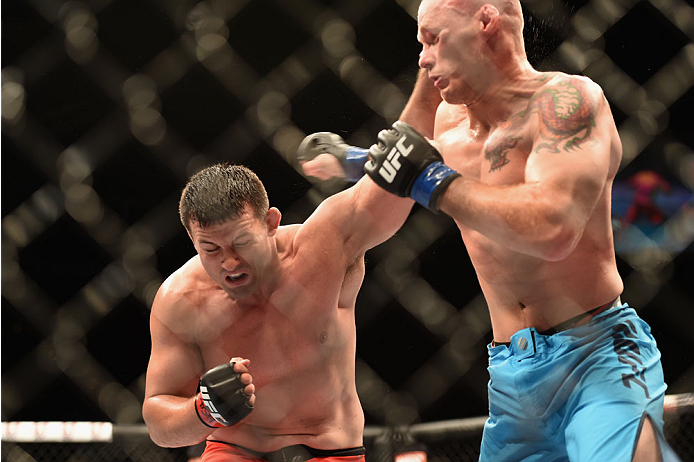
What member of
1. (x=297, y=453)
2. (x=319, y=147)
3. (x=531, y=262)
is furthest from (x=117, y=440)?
(x=531, y=262)

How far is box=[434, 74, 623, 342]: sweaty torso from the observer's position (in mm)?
1490

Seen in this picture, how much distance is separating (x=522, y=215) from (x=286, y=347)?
0.81 metres

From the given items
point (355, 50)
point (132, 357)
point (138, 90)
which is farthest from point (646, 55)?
point (132, 357)

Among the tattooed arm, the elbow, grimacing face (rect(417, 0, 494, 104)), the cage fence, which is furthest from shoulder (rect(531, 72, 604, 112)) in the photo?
the cage fence

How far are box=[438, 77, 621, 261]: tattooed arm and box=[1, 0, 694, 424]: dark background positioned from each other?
1.86 m

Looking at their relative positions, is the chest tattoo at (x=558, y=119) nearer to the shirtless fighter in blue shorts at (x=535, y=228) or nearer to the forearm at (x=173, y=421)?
the shirtless fighter in blue shorts at (x=535, y=228)

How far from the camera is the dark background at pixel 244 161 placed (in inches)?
135

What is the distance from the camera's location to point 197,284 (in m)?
1.94

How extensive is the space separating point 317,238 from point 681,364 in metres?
2.44

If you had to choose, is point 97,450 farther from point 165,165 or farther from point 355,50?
point 355,50

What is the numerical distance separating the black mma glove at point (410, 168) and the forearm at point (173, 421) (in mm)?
697

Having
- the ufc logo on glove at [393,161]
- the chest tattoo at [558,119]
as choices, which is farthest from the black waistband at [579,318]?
the ufc logo on glove at [393,161]

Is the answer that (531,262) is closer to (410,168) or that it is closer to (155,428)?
(410,168)

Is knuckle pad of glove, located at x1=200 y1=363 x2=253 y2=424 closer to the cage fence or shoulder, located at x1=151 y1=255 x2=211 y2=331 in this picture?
shoulder, located at x1=151 y1=255 x2=211 y2=331
